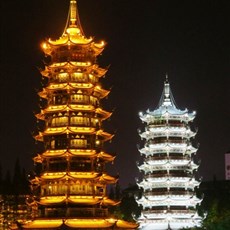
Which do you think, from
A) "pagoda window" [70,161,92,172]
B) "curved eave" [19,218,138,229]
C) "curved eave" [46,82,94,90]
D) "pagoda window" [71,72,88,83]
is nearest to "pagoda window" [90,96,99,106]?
"curved eave" [46,82,94,90]

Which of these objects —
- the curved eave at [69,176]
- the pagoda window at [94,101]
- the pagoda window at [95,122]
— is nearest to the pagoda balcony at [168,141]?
the pagoda window at [94,101]

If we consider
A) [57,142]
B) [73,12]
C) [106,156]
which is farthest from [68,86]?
[73,12]

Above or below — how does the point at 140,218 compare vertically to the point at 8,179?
below

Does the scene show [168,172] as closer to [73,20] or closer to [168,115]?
[168,115]

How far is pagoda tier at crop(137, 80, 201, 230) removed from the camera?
90312mm

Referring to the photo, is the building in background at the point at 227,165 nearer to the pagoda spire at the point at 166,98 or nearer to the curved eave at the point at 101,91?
the pagoda spire at the point at 166,98

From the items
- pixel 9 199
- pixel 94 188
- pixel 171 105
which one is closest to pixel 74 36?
pixel 94 188

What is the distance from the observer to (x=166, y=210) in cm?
9044

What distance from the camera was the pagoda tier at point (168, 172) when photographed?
9031cm

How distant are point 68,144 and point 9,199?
4397 cm

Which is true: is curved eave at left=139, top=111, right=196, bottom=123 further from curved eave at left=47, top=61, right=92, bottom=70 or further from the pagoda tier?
curved eave at left=47, top=61, right=92, bottom=70

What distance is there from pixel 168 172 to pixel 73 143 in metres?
25.6

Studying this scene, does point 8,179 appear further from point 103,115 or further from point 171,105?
point 103,115

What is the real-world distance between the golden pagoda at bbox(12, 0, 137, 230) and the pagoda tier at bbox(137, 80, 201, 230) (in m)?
21.6
